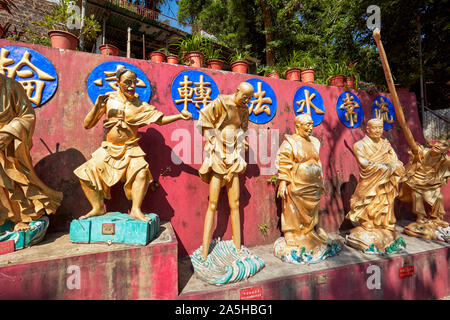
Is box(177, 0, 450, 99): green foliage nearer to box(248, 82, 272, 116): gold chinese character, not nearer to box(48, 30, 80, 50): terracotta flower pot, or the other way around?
box(248, 82, 272, 116): gold chinese character

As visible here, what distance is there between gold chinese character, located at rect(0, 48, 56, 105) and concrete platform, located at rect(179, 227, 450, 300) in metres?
2.97

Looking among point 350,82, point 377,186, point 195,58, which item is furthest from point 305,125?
point 350,82

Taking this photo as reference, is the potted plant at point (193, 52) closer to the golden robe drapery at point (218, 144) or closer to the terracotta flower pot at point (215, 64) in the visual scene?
the terracotta flower pot at point (215, 64)

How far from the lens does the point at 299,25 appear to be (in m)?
8.70

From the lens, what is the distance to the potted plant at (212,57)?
393 centimetres

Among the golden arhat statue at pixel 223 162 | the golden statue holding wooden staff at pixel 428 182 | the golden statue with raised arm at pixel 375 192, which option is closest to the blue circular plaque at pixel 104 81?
the golden arhat statue at pixel 223 162

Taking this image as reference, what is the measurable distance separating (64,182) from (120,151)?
1017 millimetres

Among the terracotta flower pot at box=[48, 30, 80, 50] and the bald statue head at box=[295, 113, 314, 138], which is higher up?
the terracotta flower pot at box=[48, 30, 80, 50]

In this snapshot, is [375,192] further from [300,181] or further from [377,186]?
[300,181]

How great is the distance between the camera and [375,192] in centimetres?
353

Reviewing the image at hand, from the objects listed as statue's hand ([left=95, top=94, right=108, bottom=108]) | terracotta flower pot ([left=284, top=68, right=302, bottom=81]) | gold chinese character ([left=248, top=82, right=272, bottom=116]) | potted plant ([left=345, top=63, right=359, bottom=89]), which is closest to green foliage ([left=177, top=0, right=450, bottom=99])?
potted plant ([left=345, top=63, right=359, bottom=89])

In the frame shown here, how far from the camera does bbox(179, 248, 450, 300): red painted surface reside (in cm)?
262

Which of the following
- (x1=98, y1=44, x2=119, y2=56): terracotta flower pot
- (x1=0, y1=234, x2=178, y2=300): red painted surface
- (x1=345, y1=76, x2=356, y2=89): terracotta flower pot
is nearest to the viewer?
Answer: (x1=0, y1=234, x2=178, y2=300): red painted surface

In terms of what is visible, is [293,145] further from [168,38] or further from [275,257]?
[168,38]
